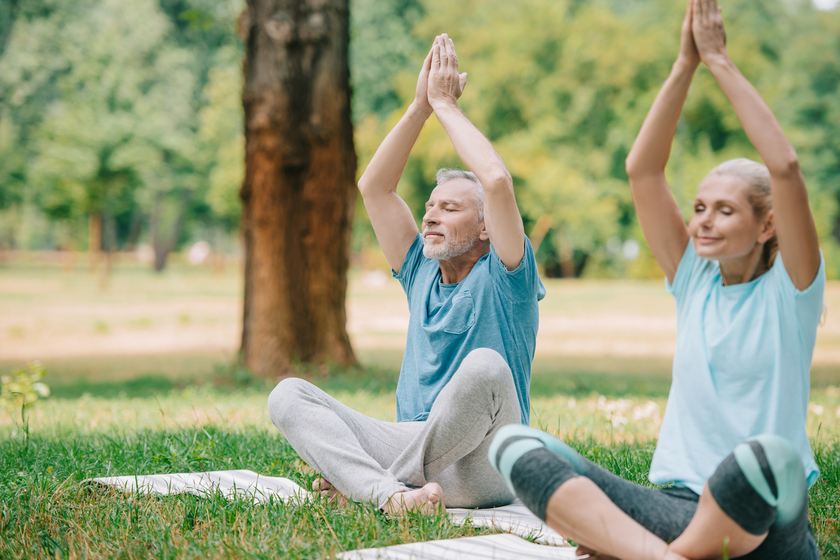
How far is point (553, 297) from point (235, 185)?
1966cm

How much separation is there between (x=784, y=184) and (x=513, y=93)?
129 ft

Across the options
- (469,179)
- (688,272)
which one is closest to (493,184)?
(469,179)

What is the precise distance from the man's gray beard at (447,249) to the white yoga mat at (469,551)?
122 centimetres

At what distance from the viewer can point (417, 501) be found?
296 centimetres

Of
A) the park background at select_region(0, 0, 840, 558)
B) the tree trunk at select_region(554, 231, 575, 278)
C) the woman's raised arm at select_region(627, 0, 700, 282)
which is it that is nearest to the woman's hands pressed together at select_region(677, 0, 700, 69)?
the woman's raised arm at select_region(627, 0, 700, 282)

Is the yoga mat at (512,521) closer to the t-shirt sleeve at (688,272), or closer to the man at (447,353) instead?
the man at (447,353)

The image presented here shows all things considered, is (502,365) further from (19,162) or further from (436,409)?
(19,162)

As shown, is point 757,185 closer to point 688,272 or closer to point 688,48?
point 688,272

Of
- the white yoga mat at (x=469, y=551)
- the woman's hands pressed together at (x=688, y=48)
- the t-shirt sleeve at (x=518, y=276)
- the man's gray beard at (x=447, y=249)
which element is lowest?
the white yoga mat at (x=469, y=551)

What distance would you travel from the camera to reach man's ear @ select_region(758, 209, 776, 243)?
7.81 ft

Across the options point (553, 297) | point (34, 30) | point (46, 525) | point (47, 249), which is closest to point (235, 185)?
point (34, 30)

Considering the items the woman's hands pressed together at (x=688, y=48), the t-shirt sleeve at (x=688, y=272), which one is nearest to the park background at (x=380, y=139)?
the t-shirt sleeve at (x=688, y=272)

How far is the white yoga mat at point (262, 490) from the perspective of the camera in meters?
3.00

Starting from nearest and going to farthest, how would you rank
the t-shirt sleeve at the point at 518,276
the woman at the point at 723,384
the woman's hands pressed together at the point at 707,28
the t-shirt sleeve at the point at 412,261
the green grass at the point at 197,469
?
the woman at the point at 723,384, the woman's hands pressed together at the point at 707,28, the green grass at the point at 197,469, the t-shirt sleeve at the point at 518,276, the t-shirt sleeve at the point at 412,261
